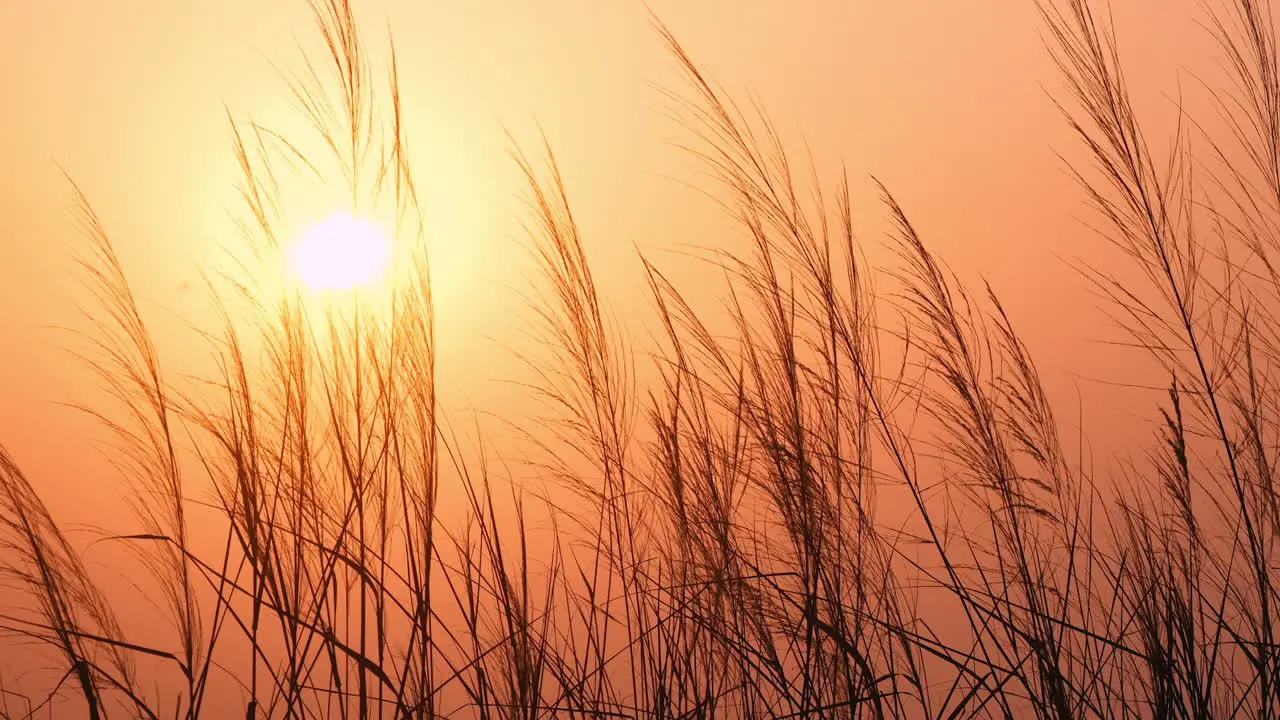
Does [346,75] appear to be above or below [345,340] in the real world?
above

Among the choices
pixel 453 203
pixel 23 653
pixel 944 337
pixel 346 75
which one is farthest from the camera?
pixel 453 203

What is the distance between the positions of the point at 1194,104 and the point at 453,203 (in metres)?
1.85

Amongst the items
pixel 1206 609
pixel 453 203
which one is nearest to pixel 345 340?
pixel 1206 609

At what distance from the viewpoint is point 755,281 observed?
→ 1053mm

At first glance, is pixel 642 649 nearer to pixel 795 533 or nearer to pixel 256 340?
pixel 795 533

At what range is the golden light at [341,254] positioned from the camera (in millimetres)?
848

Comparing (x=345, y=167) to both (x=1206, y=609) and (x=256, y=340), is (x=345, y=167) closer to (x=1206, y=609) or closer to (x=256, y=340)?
(x=256, y=340)

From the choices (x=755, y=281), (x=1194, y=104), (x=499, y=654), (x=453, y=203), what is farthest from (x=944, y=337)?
(x=453, y=203)

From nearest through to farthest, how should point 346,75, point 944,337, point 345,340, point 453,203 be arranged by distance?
1. point 346,75
2. point 345,340
3. point 944,337
4. point 453,203

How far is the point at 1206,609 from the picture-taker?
1109 mm

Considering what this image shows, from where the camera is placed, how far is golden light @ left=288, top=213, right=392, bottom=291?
0.85 m

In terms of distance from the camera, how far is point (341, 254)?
0.79m

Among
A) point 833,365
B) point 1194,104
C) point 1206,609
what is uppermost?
point 1194,104

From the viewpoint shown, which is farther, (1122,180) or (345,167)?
(1122,180)
